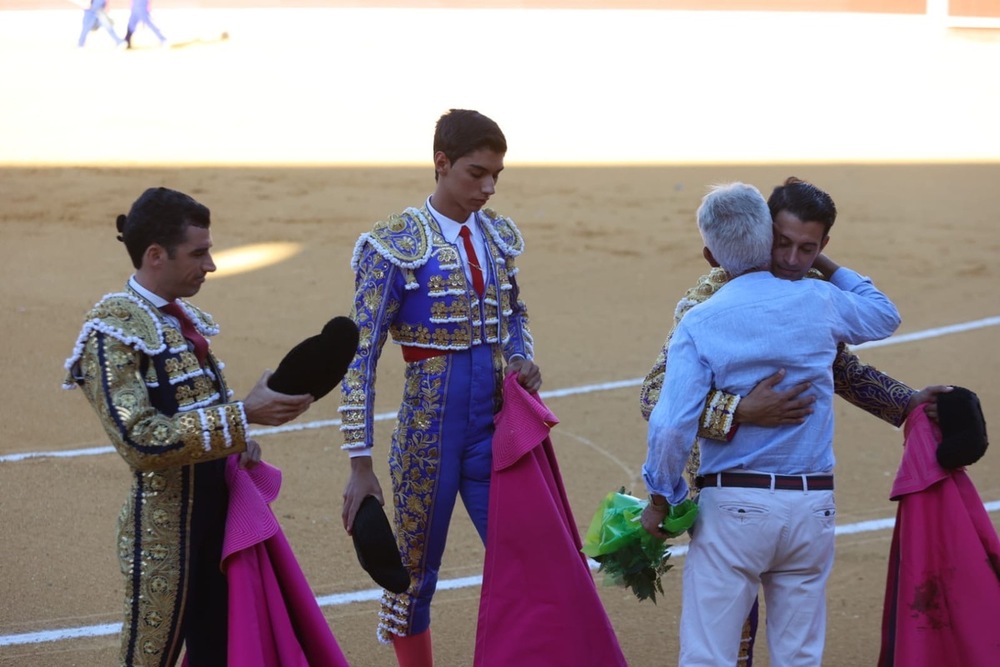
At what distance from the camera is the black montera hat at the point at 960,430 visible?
3.56 meters

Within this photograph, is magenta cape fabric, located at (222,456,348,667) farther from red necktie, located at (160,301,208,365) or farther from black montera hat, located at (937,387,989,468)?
black montera hat, located at (937,387,989,468)

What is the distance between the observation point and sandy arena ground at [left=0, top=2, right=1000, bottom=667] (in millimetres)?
5680

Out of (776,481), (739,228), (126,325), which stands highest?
(739,228)

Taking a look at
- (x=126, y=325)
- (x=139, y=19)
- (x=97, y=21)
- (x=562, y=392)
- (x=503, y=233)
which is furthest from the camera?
(x=97, y=21)

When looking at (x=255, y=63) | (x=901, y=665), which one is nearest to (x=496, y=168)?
(x=901, y=665)

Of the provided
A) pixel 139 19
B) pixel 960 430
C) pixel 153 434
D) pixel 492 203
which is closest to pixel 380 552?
pixel 153 434

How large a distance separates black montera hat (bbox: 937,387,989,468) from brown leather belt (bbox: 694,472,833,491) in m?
0.42

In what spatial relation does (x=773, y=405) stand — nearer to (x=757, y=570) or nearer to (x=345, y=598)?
(x=757, y=570)

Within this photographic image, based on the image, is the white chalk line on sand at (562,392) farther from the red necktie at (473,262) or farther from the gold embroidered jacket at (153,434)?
the gold embroidered jacket at (153,434)

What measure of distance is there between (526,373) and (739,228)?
964 millimetres

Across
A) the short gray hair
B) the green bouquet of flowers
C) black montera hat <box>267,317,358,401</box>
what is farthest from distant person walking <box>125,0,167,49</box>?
the short gray hair

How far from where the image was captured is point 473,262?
4.05 m

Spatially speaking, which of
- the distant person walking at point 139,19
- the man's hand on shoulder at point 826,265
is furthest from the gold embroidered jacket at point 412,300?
the distant person walking at point 139,19

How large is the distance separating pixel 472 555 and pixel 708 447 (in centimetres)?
245
